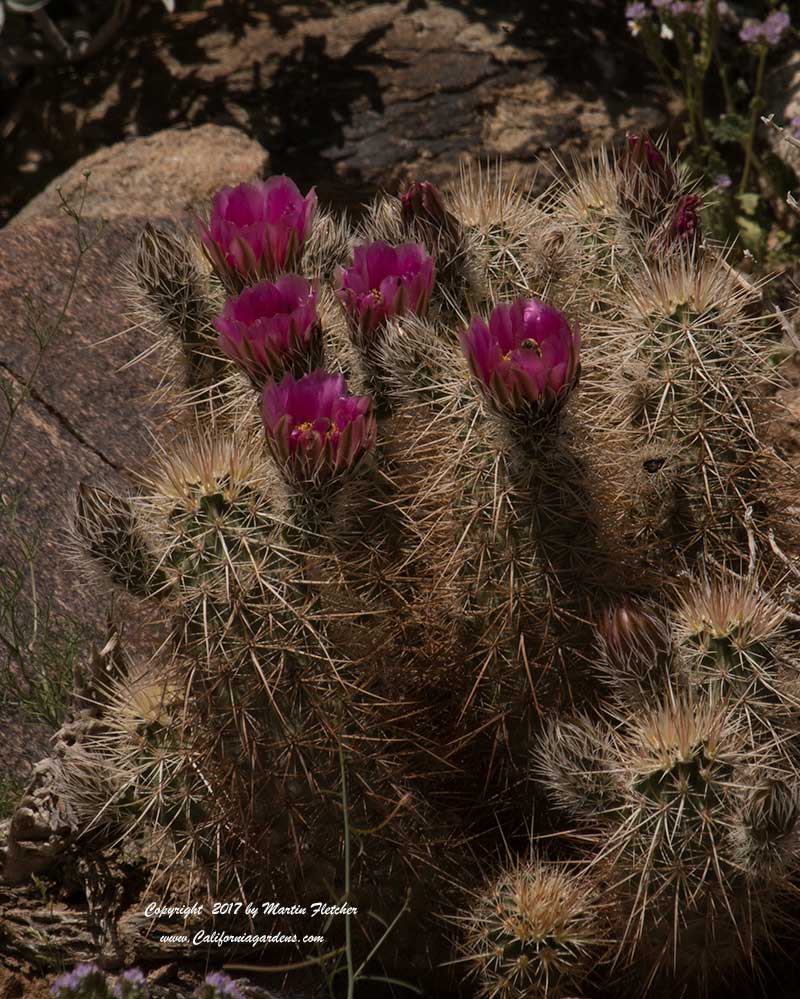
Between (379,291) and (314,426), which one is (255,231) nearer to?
(379,291)

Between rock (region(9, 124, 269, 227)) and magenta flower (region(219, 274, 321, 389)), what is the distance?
195cm

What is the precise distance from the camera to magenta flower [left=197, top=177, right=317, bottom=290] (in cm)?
238

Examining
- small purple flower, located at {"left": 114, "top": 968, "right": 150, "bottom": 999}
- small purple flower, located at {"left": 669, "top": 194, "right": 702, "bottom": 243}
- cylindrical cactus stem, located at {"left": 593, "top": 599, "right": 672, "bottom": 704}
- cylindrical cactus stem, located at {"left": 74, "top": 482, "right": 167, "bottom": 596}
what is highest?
small purple flower, located at {"left": 669, "top": 194, "right": 702, "bottom": 243}

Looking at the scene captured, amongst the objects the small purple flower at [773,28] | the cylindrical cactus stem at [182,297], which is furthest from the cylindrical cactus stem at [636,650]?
the small purple flower at [773,28]

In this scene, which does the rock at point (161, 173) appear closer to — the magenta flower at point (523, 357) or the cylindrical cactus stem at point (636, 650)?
the magenta flower at point (523, 357)

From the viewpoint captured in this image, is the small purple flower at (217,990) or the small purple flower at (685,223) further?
→ the small purple flower at (685,223)

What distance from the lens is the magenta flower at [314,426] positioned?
2.01 meters

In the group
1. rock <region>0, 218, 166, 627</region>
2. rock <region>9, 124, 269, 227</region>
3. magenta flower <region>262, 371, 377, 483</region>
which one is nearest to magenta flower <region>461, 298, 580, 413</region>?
magenta flower <region>262, 371, 377, 483</region>

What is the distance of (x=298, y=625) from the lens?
2.05 m

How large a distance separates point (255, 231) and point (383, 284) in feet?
0.95

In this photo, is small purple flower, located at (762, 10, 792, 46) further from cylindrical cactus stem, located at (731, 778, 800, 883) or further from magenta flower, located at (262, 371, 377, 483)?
cylindrical cactus stem, located at (731, 778, 800, 883)

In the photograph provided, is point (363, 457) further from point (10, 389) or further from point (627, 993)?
point (10, 389)

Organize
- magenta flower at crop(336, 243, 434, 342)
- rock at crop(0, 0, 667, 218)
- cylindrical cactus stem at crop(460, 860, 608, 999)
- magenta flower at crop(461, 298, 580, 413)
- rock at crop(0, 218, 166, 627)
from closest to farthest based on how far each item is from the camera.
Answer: magenta flower at crop(461, 298, 580, 413), cylindrical cactus stem at crop(460, 860, 608, 999), magenta flower at crop(336, 243, 434, 342), rock at crop(0, 218, 166, 627), rock at crop(0, 0, 667, 218)

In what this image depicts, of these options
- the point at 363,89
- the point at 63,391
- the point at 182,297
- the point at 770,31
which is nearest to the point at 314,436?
the point at 182,297
